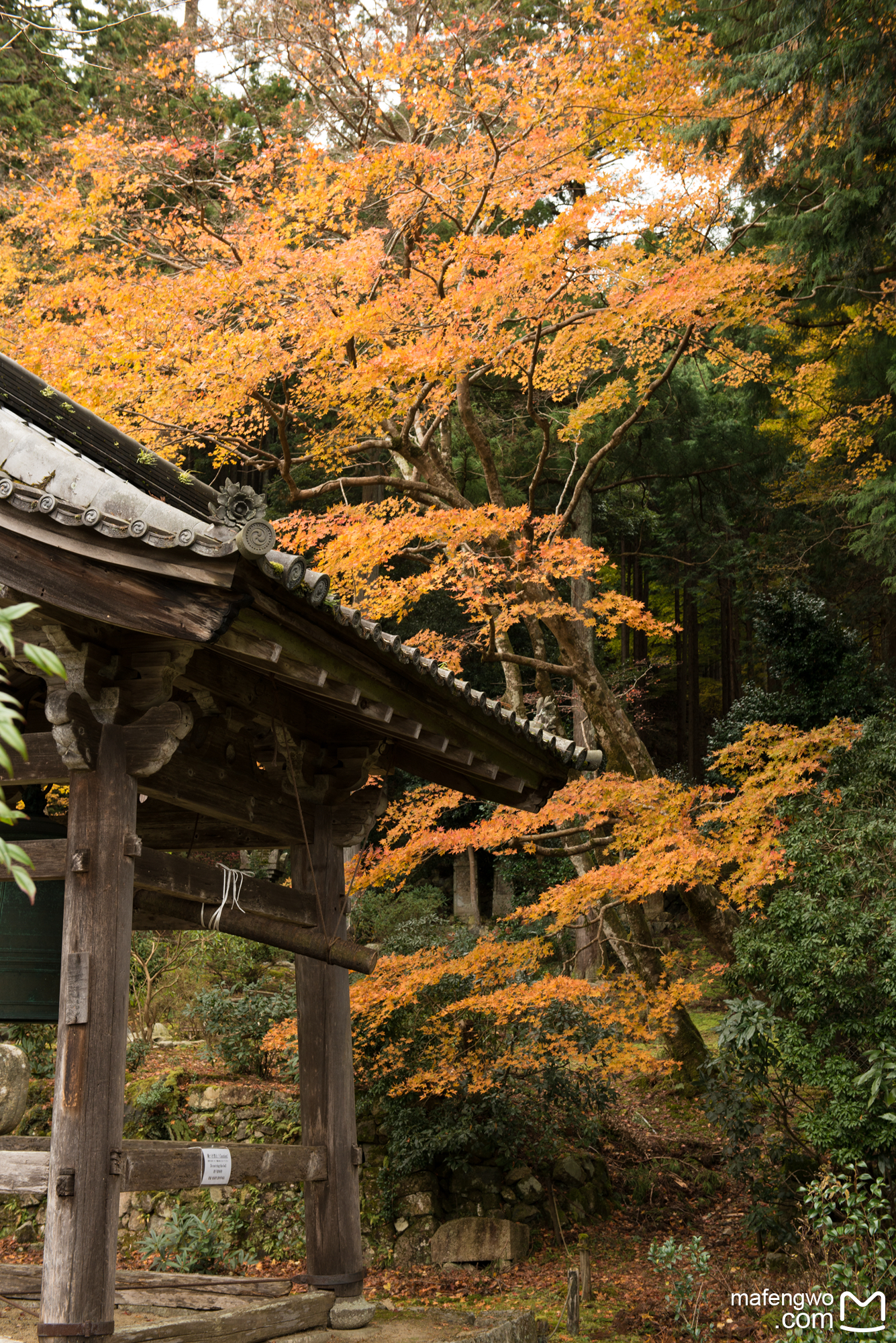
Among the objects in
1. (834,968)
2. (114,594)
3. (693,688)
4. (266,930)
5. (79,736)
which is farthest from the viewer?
(693,688)

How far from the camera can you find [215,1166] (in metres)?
4.31

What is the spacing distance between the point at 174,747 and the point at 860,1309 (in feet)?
14.2

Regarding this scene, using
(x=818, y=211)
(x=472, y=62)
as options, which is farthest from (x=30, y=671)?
(x=472, y=62)

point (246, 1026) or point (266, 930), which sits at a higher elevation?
point (266, 930)

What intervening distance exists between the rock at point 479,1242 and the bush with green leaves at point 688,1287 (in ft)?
5.32

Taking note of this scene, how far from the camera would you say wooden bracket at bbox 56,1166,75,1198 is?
3.60 metres

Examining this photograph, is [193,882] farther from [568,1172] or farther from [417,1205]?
[568,1172]

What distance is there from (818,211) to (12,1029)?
1186cm

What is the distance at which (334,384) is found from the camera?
977 cm

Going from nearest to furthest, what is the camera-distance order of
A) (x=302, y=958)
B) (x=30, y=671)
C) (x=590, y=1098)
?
(x=30, y=671)
(x=302, y=958)
(x=590, y=1098)

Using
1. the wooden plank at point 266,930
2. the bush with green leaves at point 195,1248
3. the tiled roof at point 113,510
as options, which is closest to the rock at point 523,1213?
the bush with green leaves at point 195,1248

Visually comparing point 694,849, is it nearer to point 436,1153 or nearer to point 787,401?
point 436,1153

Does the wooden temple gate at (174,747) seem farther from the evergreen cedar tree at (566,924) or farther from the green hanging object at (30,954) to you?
the evergreen cedar tree at (566,924)

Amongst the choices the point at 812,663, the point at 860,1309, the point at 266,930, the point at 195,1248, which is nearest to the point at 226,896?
the point at 266,930
